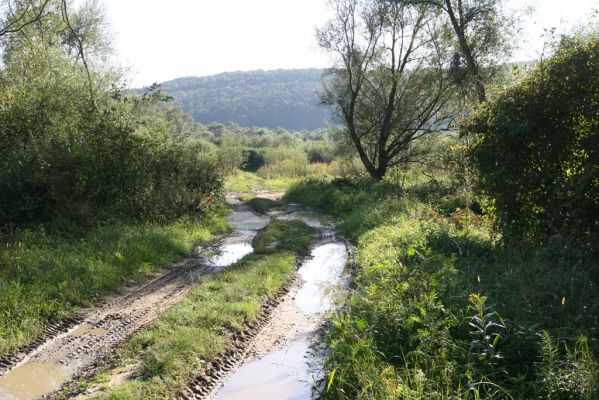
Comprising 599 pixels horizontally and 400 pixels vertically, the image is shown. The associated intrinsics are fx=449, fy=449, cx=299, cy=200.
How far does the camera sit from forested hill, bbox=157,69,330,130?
135375 mm

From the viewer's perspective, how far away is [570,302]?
581 cm

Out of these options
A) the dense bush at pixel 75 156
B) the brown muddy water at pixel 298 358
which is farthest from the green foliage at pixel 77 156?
the brown muddy water at pixel 298 358

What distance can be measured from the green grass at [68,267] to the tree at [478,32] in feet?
44.0

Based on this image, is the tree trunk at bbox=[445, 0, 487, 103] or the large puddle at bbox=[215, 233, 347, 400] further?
the tree trunk at bbox=[445, 0, 487, 103]

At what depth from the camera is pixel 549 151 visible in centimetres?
922

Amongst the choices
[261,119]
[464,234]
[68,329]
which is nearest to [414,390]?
[68,329]

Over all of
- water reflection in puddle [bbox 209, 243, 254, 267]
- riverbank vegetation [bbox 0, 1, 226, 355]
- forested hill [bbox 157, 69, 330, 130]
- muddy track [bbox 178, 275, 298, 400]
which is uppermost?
forested hill [bbox 157, 69, 330, 130]

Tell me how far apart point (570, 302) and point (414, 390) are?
2.77 meters

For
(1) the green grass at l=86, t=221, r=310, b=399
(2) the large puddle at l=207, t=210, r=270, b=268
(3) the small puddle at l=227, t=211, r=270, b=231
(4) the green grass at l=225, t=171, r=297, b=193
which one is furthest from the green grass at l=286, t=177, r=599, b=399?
(4) the green grass at l=225, t=171, r=297, b=193

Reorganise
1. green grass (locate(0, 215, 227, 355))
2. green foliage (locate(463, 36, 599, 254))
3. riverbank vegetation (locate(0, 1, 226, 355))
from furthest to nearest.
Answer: riverbank vegetation (locate(0, 1, 226, 355)) → green foliage (locate(463, 36, 599, 254)) → green grass (locate(0, 215, 227, 355))

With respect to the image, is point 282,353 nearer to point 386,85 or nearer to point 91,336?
point 91,336

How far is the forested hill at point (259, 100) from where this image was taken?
135 metres

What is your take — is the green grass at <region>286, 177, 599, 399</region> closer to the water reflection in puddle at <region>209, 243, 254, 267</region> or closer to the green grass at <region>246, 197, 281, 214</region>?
the water reflection in puddle at <region>209, 243, 254, 267</region>

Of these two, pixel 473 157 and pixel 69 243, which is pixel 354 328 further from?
pixel 69 243
